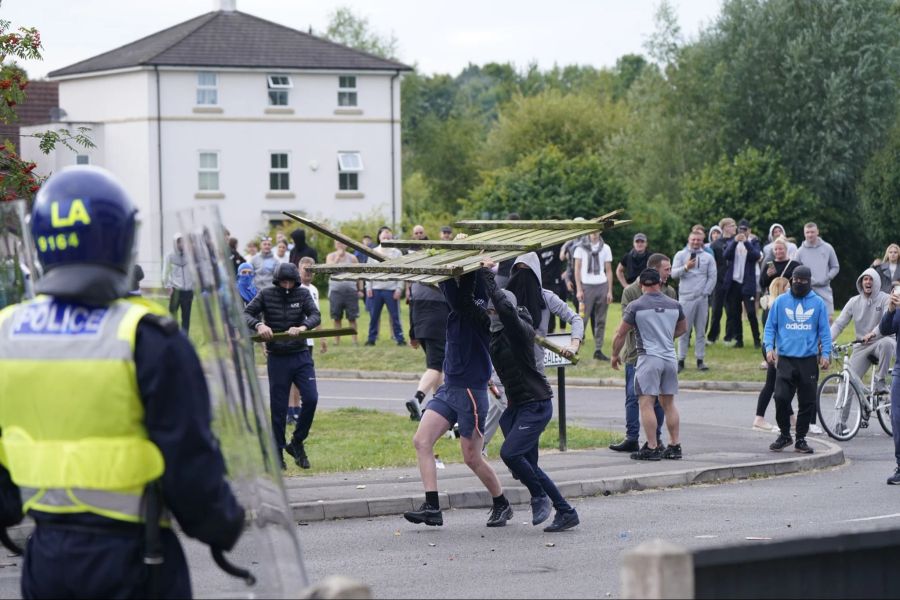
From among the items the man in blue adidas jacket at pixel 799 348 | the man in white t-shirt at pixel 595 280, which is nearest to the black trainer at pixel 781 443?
the man in blue adidas jacket at pixel 799 348

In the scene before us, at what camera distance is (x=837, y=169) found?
52.1 meters

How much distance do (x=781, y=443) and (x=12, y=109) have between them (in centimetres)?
798

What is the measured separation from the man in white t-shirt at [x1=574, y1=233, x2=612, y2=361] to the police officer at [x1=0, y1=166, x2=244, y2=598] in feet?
62.6

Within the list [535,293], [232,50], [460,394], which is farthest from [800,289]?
[232,50]

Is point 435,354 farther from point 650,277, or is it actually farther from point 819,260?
point 819,260

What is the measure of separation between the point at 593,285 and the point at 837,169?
103 ft

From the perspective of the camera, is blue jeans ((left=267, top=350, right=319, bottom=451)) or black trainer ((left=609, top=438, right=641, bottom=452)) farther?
black trainer ((left=609, top=438, right=641, bottom=452))

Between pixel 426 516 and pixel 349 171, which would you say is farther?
pixel 349 171

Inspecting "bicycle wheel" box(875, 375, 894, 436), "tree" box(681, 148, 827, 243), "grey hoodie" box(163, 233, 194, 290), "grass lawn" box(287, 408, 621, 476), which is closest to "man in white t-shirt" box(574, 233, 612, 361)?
"grass lawn" box(287, 408, 621, 476)

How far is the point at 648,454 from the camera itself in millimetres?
14141

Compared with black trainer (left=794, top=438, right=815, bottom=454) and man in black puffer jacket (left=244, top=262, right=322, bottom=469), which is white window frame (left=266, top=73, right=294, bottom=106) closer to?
black trainer (left=794, top=438, right=815, bottom=454)

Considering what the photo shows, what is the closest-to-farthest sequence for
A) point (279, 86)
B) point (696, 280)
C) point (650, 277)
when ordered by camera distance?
point (650, 277), point (696, 280), point (279, 86)

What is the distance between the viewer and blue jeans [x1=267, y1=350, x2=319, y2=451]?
13242 millimetres

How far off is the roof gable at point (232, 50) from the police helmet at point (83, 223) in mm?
55172
